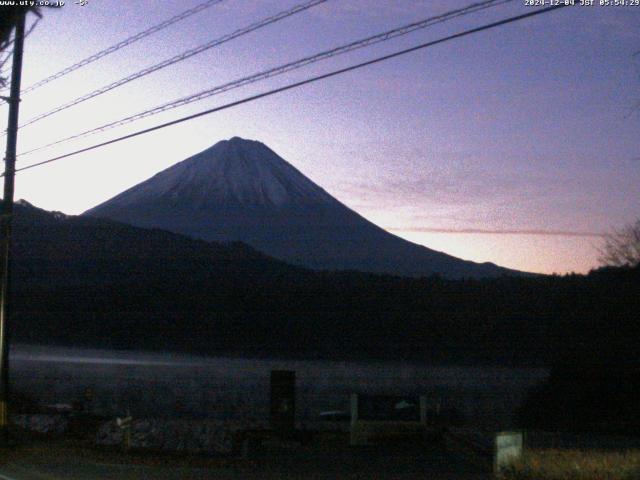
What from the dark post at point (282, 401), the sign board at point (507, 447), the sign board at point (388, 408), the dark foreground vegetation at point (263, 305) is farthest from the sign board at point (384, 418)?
the dark foreground vegetation at point (263, 305)

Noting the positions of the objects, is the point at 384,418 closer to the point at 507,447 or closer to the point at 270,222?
the point at 507,447

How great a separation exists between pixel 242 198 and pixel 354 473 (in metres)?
133

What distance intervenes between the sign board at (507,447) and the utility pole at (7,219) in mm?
11320

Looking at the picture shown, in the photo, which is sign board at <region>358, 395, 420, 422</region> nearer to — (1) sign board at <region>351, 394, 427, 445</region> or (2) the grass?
(1) sign board at <region>351, 394, 427, 445</region>

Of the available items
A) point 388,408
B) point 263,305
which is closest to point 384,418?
point 388,408

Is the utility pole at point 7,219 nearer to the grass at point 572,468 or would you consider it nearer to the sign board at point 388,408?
the sign board at point 388,408

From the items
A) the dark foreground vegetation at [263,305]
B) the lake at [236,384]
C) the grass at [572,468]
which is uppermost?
the dark foreground vegetation at [263,305]

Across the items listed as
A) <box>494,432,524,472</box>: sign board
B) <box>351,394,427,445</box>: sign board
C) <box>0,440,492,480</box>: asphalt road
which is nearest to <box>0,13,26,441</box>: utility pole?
<box>0,440,492,480</box>: asphalt road

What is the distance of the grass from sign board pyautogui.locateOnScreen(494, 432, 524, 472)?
17cm

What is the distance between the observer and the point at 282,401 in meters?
26.7

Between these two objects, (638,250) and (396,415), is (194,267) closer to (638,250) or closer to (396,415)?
(638,250)

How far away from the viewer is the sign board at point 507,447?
15164mm

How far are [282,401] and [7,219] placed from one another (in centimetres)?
927

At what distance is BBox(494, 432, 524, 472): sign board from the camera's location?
49.8 ft
